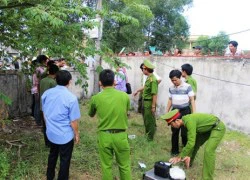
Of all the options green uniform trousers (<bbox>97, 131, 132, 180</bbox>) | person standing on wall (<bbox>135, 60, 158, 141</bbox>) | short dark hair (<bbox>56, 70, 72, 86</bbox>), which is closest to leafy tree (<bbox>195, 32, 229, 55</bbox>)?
person standing on wall (<bbox>135, 60, 158, 141</bbox>)

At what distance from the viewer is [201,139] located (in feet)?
15.3

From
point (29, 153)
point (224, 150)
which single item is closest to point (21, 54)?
point (29, 153)

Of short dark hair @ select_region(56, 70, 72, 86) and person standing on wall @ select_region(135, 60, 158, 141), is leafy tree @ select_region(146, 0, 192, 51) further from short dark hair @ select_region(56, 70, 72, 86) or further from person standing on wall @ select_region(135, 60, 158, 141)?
short dark hair @ select_region(56, 70, 72, 86)

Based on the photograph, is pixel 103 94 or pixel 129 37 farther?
pixel 129 37

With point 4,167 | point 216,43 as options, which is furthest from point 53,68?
point 216,43

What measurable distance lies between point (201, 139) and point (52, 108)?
2.48 meters

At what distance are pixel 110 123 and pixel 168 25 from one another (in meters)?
14.3

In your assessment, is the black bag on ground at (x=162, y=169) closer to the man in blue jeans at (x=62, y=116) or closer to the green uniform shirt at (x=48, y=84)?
the man in blue jeans at (x=62, y=116)

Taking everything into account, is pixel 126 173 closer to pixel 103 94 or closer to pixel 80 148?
pixel 103 94

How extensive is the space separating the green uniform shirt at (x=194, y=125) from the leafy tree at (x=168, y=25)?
42.1ft

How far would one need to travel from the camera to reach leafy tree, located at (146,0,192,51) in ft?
53.6

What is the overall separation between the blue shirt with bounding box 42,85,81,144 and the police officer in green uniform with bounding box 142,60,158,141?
247 centimetres

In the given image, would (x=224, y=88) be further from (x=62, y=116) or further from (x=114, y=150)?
(x=62, y=116)

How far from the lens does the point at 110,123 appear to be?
356 centimetres
